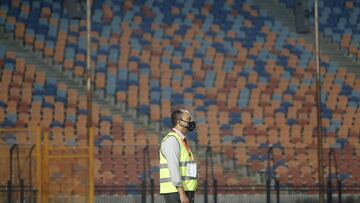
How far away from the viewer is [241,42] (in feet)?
100

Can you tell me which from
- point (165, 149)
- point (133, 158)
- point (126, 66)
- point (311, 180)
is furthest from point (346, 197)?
point (165, 149)

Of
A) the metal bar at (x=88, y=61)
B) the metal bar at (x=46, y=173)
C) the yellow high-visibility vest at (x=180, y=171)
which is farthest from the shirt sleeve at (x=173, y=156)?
the metal bar at (x=88, y=61)

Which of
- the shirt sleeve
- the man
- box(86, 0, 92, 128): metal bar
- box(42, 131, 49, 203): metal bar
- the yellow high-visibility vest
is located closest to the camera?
the shirt sleeve

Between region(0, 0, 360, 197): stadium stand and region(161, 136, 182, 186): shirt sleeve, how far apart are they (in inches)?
492

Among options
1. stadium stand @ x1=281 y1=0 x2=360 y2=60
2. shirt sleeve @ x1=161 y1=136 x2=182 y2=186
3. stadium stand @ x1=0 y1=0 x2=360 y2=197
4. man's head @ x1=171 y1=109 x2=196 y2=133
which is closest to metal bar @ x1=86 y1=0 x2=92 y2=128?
stadium stand @ x1=0 y1=0 x2=360 y2=197

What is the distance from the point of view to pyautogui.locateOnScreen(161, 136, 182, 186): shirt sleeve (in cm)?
1205

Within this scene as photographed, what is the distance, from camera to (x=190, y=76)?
29.0m

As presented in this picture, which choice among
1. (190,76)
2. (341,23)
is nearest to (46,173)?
(190,76)

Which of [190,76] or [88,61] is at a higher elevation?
[190,76]

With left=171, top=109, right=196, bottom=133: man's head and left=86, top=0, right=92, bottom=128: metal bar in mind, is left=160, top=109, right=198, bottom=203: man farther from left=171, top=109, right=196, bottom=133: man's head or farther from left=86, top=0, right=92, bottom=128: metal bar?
left=86, top=0, right=92, bottom=128: metal bar

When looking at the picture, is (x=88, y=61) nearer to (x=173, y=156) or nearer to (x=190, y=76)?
(x=190, y=76)

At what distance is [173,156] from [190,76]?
55.8ft

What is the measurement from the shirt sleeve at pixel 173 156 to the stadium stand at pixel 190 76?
1250 centimetres

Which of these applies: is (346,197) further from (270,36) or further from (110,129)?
(270,36)
